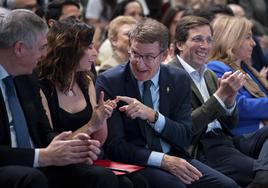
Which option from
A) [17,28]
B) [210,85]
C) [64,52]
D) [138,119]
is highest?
[17,28]

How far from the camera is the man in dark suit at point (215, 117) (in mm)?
4812

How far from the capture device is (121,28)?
6316mm

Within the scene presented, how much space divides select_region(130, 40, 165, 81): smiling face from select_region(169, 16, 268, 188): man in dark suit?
51cm

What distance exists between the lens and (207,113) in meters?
4.78

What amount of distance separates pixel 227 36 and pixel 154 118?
59.2 inches

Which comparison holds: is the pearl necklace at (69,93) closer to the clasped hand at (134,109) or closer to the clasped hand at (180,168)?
the clasped hand at (134,109)

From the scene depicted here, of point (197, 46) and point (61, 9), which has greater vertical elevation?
point (197, 46)

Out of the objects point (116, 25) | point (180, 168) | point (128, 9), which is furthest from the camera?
point (128, 9)

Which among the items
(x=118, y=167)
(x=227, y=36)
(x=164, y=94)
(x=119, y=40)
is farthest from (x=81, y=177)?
(x=119, y=40)

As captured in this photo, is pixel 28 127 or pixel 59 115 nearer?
pixel 28 127

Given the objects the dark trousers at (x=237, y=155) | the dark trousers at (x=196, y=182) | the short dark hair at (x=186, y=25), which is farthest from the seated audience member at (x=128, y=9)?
the dark trousers at (x=196, y=182)

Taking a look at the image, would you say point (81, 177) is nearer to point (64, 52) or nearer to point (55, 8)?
point (64, 52)

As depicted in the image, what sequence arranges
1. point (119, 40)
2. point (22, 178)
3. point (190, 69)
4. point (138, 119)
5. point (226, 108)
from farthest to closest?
point (119, 40) < point (190, 69) < point (226, 108) < point (138, 119) < point (22, 178)

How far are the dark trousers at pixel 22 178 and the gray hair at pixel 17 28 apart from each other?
68 cm
